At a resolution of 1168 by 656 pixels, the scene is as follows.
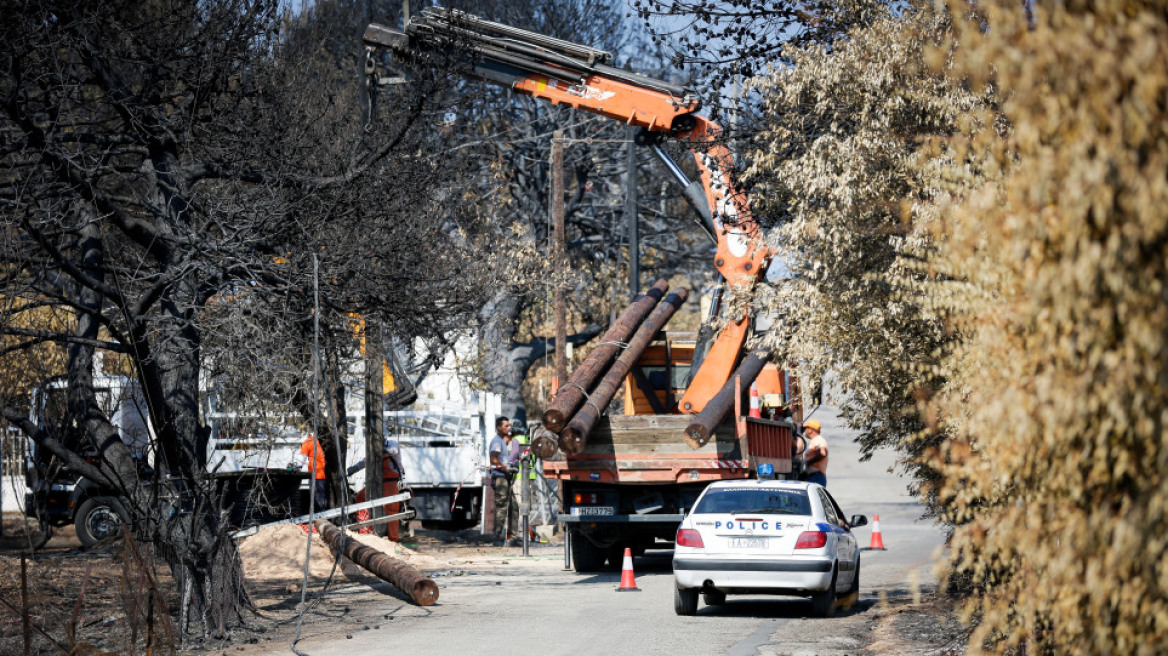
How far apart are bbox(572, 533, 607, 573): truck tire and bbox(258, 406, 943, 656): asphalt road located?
0.71 ft

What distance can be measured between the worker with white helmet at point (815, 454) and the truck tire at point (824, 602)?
871cm

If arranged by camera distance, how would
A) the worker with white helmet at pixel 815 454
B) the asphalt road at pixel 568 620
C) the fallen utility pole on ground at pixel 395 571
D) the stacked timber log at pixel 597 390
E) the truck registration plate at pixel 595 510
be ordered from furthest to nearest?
the worker with white helmet at pixel 815 454 → the truck registration plate at pixel 595 510 → the stacked timber log at pixel 597 390 → the fallen utility pole on ground at pixel 395 571 → the asphalt road at pixel 568 620

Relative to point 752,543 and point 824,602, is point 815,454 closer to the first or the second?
point 824,602

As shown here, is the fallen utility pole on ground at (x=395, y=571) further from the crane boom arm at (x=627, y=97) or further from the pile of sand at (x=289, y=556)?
the crane boom arm at (x=627, y=97)

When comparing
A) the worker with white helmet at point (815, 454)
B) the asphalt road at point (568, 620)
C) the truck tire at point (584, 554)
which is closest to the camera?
the asphalt road at point (568, 620)

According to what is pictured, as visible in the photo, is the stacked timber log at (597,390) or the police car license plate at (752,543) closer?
the police car license plate at (752,543)

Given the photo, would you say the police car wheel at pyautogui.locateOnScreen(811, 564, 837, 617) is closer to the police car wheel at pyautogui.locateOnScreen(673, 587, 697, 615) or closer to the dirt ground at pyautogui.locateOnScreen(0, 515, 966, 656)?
the dirt ground at pyautogui.locateOnScreen(0, 515, 966, 656)

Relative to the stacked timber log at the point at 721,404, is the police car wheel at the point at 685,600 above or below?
below

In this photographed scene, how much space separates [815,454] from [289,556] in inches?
354

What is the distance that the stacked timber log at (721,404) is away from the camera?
17000mm

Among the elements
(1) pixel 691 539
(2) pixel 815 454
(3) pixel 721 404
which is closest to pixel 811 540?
(1) pixel 691 539

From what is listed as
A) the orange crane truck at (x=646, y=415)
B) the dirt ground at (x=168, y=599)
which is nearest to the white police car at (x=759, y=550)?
the dirt ground at (x=168, y=599)

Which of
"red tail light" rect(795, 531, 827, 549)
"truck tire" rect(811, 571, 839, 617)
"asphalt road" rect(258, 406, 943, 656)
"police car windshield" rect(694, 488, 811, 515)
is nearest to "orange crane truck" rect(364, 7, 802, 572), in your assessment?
"asphalt road" rect(258, 406, 943, 656)

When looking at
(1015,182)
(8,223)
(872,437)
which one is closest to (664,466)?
(872,437)
